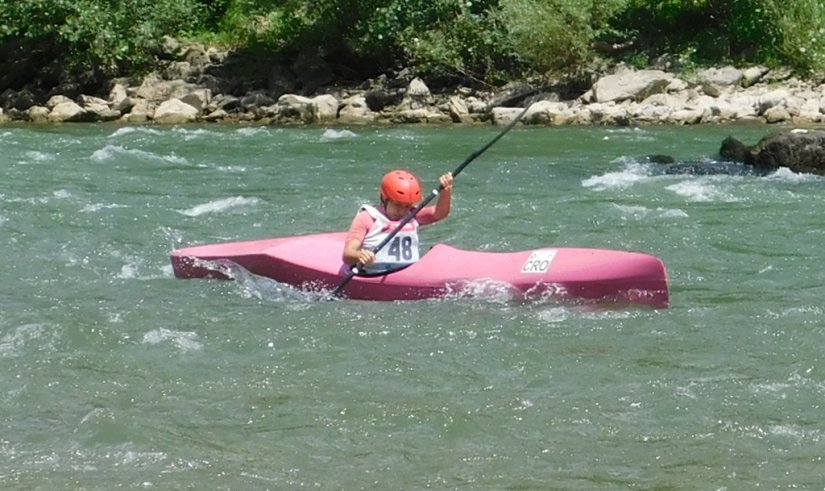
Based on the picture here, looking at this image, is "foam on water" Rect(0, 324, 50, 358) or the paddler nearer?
"foam on water" Rect(0, 324, 50, 358)

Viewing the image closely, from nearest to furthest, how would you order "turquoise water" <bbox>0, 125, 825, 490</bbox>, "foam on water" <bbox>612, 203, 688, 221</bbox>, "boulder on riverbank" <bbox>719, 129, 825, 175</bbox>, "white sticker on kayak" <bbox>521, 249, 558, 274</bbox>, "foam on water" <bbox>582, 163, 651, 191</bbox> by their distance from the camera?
"turquoise water" <bbox>0, 125, 825, 490</bbox>
"white sticker on kayak" <bbox>521, 249, 558, 274</bbox>
"foam on water" <bbox>612, 203, 688, 221</bbox>
"foam on water" <bbox>582, 163, 651, 191</bbox>
"boulder on riverbank" <bbox>719, 129, 825, 175</bbox>

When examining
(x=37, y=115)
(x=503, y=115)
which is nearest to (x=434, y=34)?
(x=503, y=115)

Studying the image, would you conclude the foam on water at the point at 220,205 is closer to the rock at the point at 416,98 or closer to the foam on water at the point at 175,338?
the foam on water at the point at 175,338

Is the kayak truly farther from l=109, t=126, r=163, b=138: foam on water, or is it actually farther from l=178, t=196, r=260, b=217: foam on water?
l=109, t=126, r=163, b=138: foam on water

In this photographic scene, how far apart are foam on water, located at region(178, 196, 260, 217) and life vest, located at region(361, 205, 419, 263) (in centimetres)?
347

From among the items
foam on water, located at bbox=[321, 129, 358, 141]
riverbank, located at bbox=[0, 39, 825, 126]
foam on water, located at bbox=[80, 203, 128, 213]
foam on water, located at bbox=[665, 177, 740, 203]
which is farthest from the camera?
riverbank, located at bbox=[0, 39, 825, 126]

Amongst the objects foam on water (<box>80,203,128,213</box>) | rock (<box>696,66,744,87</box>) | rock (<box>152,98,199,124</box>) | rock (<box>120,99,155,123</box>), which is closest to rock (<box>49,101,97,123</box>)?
rock (<box>120,99,155,123</box>)

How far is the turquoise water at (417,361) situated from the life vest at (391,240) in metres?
0.35

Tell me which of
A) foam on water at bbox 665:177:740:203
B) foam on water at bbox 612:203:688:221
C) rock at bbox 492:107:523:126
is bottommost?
rock at bbox 492:107:523:126

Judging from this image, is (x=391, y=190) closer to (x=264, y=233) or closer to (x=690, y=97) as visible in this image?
(x=264, y=233)

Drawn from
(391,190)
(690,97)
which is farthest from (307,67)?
(391,190)

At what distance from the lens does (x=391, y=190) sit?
7.29 meters

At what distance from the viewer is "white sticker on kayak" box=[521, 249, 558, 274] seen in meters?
6.96

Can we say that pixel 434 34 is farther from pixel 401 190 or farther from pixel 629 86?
pixel 401 190
